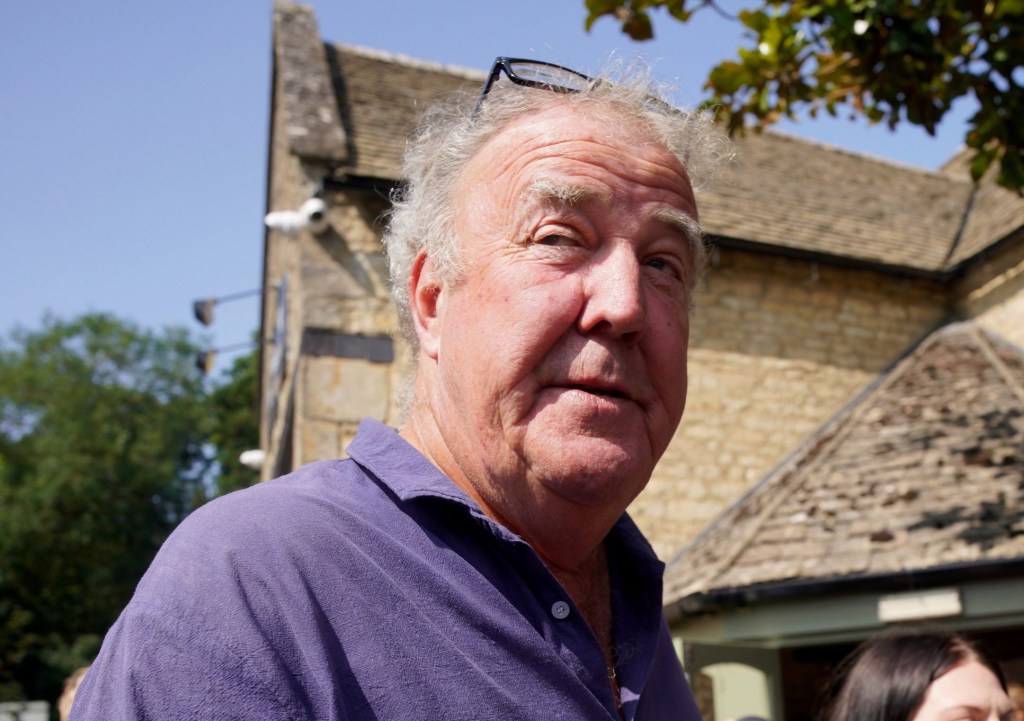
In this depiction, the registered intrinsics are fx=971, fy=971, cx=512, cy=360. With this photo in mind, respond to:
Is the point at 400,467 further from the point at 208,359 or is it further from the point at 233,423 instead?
the point at 233,423

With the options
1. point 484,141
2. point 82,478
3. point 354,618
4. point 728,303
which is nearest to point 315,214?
point 728,303

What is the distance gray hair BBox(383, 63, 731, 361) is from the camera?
159 centimetres

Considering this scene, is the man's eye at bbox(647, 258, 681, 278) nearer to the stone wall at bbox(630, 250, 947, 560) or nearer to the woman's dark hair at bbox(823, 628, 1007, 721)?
the woman's dark hair at bbox(823, 628, 1007, 721)

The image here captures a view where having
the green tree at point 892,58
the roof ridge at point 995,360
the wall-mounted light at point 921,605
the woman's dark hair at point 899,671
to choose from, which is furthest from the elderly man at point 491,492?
the roof ridge at point 995,360

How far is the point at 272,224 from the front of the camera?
7801 mm

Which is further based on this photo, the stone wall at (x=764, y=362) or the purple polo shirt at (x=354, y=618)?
the stone wall at (x=764, y=362)

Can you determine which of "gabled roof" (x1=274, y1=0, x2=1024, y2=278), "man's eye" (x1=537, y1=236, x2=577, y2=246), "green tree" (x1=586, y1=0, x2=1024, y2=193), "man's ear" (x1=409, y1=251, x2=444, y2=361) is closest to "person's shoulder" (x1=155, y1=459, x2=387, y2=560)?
"man's ear" (x1=409, y1=251, x2=444, y2=361)

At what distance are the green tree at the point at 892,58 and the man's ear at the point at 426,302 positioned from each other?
2964mm

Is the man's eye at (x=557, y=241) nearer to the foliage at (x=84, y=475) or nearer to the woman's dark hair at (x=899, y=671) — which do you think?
the woman's dark hair at (x=899, y=671)

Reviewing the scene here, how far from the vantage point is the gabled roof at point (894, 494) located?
20.3ft

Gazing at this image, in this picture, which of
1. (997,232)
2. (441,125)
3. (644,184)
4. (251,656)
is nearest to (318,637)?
(251,656)

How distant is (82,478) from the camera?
29234mm

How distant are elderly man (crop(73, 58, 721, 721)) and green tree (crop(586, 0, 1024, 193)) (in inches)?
110

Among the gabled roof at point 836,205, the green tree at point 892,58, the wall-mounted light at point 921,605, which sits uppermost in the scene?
the gabled roof at point 836,205
